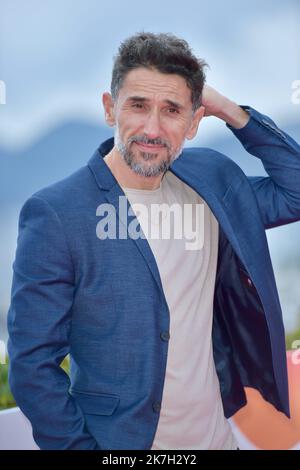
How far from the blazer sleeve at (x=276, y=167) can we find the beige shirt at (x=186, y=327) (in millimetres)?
252

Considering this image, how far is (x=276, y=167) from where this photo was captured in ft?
6.09

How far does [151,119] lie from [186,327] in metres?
0.54

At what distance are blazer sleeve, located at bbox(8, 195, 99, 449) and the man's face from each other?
0.30m

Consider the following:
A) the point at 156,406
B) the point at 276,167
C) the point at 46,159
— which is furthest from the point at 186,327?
the point at 46,159

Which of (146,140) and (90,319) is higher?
(146,140)

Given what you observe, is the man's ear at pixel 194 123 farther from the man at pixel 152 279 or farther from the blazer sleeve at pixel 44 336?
the blazer sleeve at pixel 44 336

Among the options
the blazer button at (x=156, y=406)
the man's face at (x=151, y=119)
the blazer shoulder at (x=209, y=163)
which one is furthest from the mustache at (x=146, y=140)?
the blazer button at (x=156, y=406)

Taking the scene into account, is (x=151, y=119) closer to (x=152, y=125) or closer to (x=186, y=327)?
(x=152, y=125)

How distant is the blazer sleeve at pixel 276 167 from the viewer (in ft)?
6.07

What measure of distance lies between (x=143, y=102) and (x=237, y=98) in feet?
2.75

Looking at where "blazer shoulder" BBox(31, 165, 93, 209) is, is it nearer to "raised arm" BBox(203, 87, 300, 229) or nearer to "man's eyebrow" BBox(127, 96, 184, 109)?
Result: "man's eyebrow" BBox(127, 96, 184, 109)

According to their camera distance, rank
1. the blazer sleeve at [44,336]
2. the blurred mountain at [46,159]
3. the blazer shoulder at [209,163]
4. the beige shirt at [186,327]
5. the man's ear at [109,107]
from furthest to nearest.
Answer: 1. the blurred mountain at [46,159]
2. the blazer shoulder at [209,163]
3. the man's ear at [109,107]
4. the beige shirt at [186,327]
5. the blazer sleeve at [44,336]

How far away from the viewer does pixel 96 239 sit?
4.94 feet

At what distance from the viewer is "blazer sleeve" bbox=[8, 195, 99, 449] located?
143 cm
